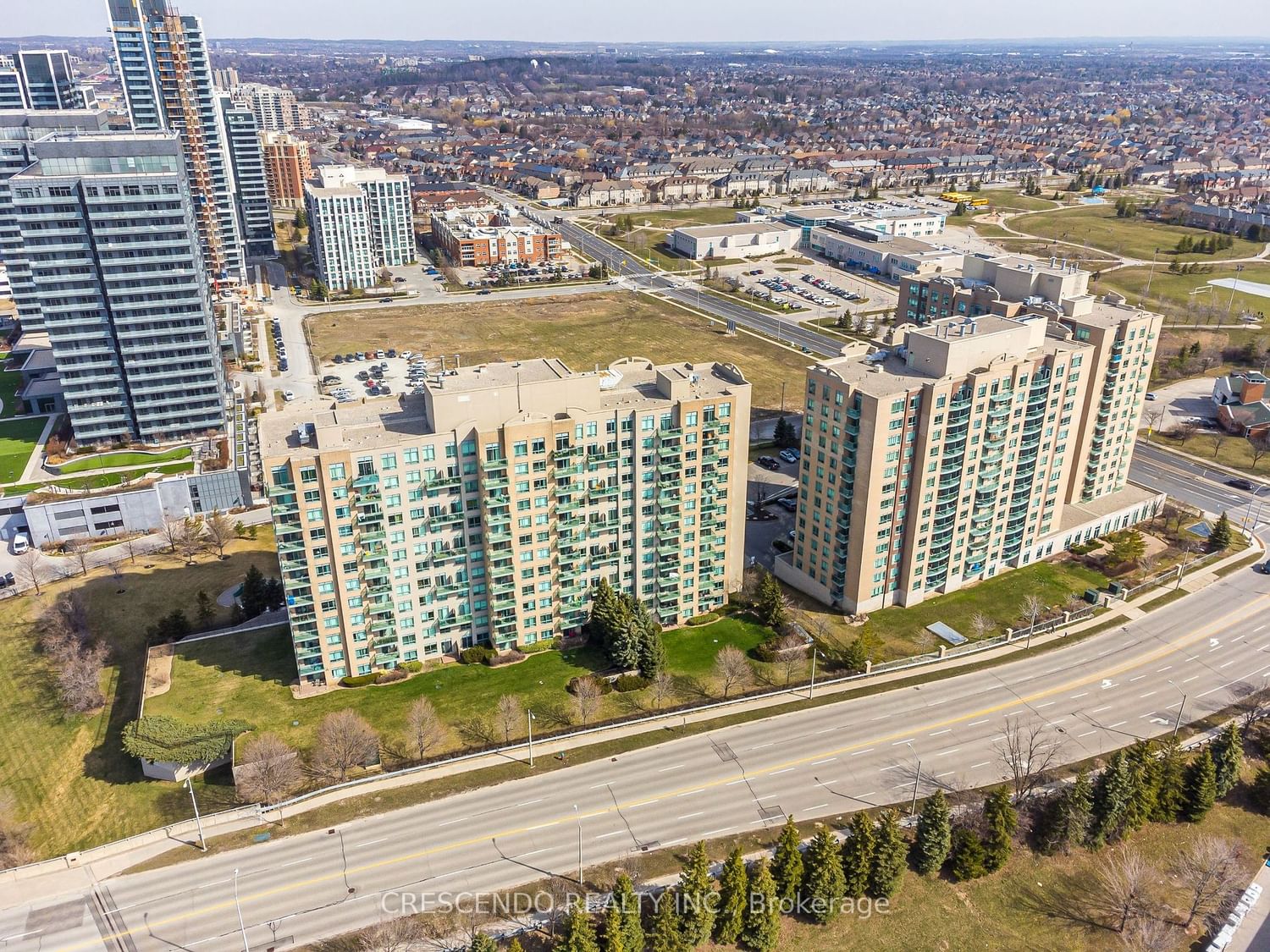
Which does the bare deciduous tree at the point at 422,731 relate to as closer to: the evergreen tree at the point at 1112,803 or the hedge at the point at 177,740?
the hedge at the point at 177,740

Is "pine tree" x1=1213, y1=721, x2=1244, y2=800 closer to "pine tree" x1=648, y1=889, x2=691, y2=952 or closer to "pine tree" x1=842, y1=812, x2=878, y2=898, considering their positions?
"pine tree" x1=842, y1=812, x2=878, y2=898

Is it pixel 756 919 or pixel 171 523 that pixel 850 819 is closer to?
pixel 756 919

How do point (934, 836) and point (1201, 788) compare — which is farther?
point (1201, 788)

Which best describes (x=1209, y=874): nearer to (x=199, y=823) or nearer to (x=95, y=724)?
(x=199, y=823)

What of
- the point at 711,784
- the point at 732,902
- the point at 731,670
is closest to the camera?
the point at 732,902

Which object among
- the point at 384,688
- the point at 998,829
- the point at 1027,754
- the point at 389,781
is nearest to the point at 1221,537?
the point at 1027,754

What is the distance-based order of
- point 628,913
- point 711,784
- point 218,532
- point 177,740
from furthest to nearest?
1. point 218,532
2. point 711,784
3. point 177,740
4. point 628,913

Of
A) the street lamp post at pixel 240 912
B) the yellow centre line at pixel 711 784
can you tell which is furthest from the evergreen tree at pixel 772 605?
the street lamp post at pixel 240 912
